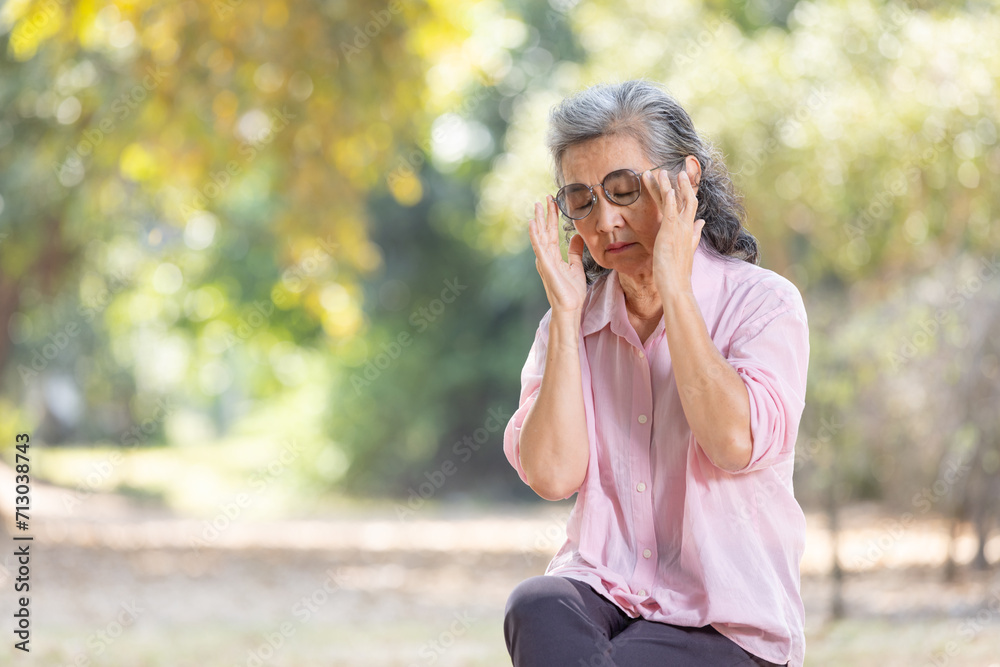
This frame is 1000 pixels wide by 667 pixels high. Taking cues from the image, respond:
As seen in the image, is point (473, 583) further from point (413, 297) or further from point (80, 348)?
point (80, 348)

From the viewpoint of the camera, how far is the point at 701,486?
1893 millimetres

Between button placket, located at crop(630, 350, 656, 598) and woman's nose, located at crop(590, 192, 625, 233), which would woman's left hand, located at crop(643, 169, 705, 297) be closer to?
woman's nose, located at crop(590, 192, 625, 233)

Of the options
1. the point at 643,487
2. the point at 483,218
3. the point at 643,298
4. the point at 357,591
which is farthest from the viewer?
the point at 483,218

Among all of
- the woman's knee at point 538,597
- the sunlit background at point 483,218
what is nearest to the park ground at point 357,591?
the sunlit background at point 483,218

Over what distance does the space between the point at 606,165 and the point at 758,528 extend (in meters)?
0.74

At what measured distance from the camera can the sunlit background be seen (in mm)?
6078

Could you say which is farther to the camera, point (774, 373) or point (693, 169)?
point (693, 169)

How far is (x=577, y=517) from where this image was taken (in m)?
Result: 2.06

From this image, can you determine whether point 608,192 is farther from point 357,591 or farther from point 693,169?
point 357,591

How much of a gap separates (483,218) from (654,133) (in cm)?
922

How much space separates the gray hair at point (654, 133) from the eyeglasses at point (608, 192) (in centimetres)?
6

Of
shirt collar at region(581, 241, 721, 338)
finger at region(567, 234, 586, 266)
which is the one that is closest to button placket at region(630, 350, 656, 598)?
shirt collar at region(581, 241, 721, 338)

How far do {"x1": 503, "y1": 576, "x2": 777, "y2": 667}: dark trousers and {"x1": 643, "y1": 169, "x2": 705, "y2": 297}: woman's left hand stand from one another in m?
0.58

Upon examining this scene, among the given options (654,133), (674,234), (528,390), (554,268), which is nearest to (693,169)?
(654,133)
